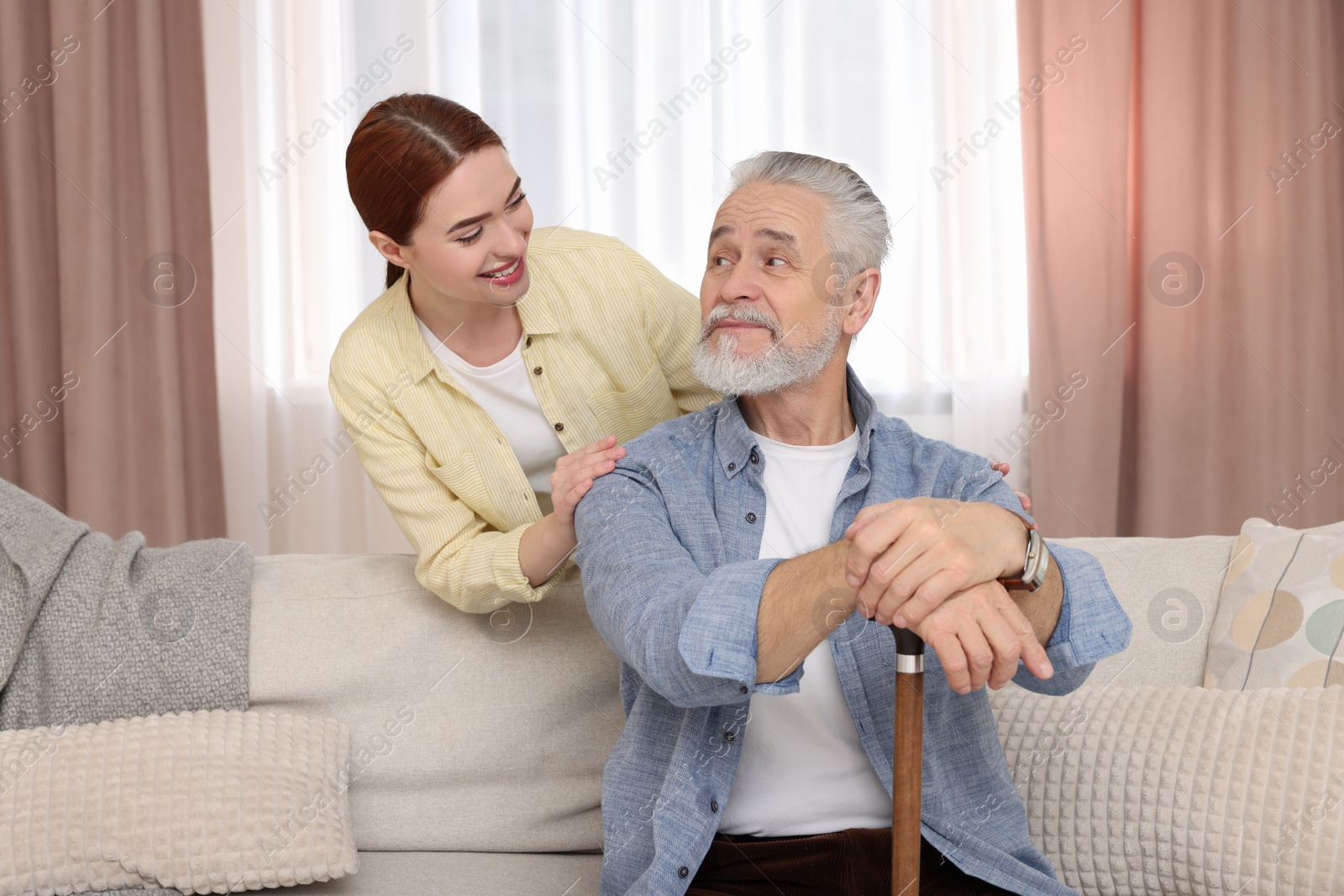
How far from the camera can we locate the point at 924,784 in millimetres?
1455

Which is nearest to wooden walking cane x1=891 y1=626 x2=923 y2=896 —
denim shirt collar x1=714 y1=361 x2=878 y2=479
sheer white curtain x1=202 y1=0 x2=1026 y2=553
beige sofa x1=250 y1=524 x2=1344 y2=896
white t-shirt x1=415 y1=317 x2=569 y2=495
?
denim shirt collar x1=714 y1=361 x2=878 y2=479

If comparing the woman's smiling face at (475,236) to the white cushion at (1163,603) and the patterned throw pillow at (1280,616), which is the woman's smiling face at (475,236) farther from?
the patterned throw pillow at (1280,616)

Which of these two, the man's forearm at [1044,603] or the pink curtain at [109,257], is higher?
the pink curtain at [109,257]

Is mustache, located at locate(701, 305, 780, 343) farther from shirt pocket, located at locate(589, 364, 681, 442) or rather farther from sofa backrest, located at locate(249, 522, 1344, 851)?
sofa backrest, located at locate(249, 522, 1344, 851)

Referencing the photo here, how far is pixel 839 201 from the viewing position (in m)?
1.67

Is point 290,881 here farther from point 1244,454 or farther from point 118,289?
point 1244,454

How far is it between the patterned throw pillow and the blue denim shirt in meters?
0.47

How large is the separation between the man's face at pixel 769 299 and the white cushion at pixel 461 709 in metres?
0.48

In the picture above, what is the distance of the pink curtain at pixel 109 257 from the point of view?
12.0 feet

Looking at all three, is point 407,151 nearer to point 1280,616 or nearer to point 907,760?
point 907,760

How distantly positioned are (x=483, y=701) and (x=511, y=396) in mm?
496

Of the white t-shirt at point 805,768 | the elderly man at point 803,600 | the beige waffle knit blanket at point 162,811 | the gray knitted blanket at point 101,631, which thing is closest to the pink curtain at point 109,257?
the gray knitted blanket at point 101,631

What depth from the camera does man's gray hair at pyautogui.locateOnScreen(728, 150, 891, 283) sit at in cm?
167

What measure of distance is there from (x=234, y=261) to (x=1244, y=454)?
3248 mm
